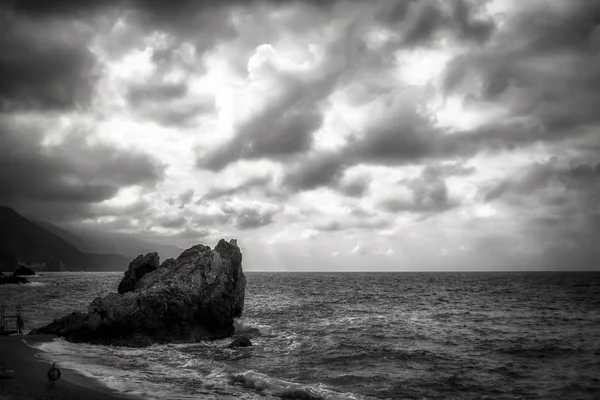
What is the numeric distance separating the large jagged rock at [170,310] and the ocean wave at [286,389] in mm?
14217

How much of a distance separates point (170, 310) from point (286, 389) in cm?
1821

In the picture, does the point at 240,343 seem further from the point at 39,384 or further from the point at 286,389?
the point at 39,384

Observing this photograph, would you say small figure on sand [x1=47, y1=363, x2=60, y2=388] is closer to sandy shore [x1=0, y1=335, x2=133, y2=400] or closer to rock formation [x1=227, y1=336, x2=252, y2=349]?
sandy shore [x1=0, y1=335, x2=133, y2=400]

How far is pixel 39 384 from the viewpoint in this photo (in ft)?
60.1

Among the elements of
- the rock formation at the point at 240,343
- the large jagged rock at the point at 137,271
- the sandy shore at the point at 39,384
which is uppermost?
the large jagged rock at the point at 137,271

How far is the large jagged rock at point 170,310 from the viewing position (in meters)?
32.6

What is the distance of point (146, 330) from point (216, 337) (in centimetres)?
686

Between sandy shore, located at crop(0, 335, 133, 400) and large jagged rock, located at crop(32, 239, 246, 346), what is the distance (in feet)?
24.6

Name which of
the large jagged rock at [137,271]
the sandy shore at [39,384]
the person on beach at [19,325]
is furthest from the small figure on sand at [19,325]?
the large jagged rock at [137,271]

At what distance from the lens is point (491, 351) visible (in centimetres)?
3003

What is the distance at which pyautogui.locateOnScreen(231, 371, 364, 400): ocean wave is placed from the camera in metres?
19.2

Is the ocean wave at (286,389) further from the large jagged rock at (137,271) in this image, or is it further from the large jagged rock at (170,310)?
the large jagged rock at (137,271)

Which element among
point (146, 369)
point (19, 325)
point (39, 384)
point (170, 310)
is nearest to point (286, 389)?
point (146, 369)

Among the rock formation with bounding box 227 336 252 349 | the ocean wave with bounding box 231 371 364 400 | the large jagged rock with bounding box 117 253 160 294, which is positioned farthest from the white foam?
the large jagged rock with bounding box 117 253 160 294
